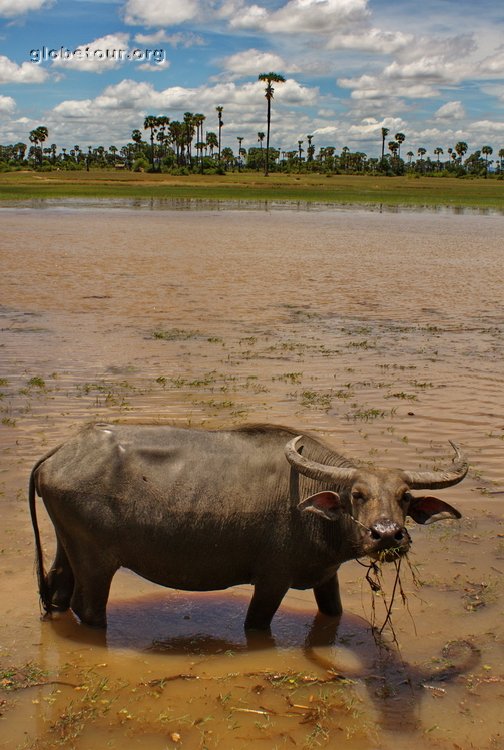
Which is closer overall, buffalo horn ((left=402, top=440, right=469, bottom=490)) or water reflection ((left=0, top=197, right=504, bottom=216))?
buffalo horn ((left=402, top=440, right=469, bottom=490))

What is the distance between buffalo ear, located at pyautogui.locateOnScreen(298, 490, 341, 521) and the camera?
15.1 ft

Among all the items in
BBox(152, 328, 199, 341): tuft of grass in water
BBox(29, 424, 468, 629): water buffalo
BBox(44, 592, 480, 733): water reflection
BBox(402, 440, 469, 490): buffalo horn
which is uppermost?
BBox(402, 440, 469, 490): buffalo horn

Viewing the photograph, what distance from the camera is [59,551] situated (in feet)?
17.2

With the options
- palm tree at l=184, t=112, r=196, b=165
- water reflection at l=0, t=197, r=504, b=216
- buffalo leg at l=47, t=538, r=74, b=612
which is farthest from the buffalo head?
palm tree at l=184, t=112, r=196, b=165

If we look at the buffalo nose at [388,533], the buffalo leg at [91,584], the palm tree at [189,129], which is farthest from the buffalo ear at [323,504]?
the palm tree at [189,129]

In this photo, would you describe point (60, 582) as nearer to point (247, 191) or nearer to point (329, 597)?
point (329, 597)

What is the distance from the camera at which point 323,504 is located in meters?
4.66

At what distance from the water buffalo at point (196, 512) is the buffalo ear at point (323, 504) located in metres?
0.01

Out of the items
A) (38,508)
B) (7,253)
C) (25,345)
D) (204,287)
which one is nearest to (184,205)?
(7,253)

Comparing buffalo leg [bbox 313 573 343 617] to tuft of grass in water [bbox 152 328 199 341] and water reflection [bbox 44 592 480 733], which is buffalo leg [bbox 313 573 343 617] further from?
tuft of grass in water [bbox 152 328 199 341]

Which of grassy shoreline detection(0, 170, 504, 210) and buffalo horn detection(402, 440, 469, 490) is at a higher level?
grassy shoreline detection(0, 170, 504, 210)

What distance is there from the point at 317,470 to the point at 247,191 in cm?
6713

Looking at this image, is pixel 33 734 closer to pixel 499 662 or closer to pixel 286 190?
pixel 499 662

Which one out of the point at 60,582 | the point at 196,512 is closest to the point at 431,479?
the point at 196,512
